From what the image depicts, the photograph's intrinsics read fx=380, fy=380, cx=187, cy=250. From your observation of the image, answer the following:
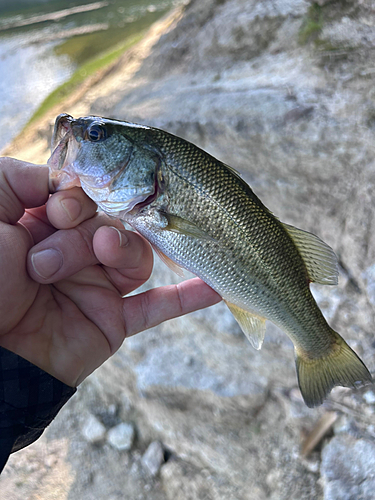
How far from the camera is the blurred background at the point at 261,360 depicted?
8.43 feet

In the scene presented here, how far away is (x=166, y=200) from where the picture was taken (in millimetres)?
1657

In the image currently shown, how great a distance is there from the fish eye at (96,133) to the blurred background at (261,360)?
1866 mm

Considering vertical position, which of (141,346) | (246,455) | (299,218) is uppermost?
(299,218)

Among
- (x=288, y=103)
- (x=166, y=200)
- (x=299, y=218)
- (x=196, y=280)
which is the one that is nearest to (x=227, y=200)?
(x=166, y=200)

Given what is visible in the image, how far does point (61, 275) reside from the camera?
1629mm

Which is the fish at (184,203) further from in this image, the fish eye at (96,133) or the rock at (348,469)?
the rock at (348,469)

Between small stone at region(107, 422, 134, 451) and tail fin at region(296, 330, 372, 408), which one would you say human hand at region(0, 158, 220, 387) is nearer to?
tail fin at region(296, 330, 372, 408)

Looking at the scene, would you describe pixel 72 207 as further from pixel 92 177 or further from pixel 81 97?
pixel 81 97

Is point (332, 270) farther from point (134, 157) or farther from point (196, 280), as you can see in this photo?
point (134, 157)

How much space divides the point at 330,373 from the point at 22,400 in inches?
55.6

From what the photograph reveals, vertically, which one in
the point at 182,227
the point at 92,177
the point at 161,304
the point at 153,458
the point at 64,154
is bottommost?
the point at 153,458

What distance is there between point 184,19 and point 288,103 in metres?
3.76

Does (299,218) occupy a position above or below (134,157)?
below

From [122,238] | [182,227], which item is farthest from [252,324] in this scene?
[122,238]
